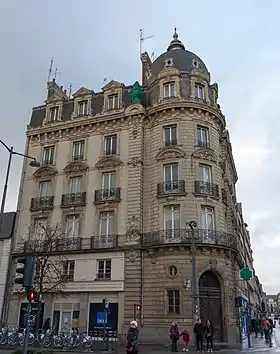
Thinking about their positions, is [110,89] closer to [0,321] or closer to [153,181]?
[153,181]

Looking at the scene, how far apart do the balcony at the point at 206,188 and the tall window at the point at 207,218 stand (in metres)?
1.13

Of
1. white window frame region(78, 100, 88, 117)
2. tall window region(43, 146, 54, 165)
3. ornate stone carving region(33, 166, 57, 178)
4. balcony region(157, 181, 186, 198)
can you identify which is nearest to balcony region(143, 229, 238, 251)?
balcony region(157, 181, 186, 198)

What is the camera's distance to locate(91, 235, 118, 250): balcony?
29.6 m

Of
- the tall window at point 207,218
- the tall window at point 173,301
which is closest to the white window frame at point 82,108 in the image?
the tall window at point 207,218

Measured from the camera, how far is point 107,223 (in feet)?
101

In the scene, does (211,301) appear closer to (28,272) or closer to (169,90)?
(169,90)

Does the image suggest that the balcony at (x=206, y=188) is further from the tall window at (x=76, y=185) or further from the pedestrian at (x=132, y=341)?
the pedestrian at (x=132, y=341)

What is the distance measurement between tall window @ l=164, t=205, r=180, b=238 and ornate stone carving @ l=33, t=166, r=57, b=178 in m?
11.5

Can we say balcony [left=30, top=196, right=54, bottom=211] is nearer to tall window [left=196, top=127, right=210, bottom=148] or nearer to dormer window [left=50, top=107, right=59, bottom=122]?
dormer window [left=50, top=107, right=59, bottom=122]

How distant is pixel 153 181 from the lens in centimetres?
3081

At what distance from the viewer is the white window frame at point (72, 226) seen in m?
31.5

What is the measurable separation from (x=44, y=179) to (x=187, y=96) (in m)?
14.6

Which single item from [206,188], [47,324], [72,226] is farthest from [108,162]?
[47,324]

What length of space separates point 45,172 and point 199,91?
15447mm
